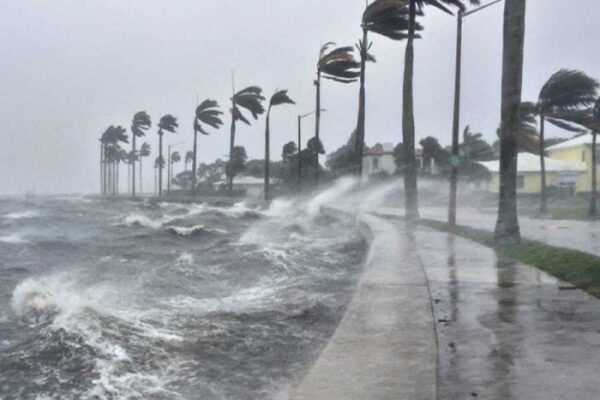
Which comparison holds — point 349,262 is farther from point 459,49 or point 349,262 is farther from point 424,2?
point 424,2

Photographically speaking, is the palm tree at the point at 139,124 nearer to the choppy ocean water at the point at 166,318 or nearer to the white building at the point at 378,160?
the white building at the point at 378,160

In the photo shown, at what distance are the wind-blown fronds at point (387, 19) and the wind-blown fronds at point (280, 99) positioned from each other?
2446 cm

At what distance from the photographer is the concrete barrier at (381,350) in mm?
4844

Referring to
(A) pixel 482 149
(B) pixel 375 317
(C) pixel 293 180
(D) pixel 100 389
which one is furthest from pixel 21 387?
(A) pixel 482 149

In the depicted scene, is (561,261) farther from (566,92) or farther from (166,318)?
(566,92)

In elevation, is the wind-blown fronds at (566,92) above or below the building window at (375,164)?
above

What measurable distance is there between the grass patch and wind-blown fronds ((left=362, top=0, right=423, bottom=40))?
14.5 meters

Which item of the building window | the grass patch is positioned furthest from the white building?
the grass patch

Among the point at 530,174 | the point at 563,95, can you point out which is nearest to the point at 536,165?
the point at 530,174

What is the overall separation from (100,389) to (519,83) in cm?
1190

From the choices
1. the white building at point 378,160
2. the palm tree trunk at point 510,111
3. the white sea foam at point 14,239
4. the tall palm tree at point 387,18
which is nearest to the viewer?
the palm tree trunk at point 510,111

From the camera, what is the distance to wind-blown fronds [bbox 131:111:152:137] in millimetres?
101938

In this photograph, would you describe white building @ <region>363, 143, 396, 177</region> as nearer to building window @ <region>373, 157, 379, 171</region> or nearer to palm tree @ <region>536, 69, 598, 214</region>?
building window @ <region>373, 157, 379, 171</region>

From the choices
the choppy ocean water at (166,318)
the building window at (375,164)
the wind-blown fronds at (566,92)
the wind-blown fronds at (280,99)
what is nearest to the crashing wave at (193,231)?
the choppy ocean water at (166,318)
